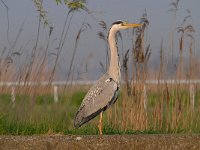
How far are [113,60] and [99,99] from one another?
0.54m

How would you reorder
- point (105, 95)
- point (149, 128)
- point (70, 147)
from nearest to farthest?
point (70, 147) < point (105, 95) < point (149, 128)

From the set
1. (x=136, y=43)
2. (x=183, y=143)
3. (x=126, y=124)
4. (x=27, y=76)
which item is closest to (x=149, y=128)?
(x=126, y=124)

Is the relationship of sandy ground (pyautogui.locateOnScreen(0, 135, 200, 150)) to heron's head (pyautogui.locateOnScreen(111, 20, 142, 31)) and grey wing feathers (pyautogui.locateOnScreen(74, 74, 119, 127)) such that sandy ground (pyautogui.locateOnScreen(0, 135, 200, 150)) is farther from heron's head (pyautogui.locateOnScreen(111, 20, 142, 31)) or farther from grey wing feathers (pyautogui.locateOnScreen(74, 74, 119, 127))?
heron's head (pyautogui.locateOnScreen(111, 20, 142, 31))

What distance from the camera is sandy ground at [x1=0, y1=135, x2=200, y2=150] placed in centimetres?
676

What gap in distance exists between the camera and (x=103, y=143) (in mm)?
6746

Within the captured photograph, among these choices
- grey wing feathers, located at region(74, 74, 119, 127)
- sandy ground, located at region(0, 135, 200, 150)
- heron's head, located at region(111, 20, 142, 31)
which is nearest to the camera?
sandy ground, located at region(0, 135, 200, 150)

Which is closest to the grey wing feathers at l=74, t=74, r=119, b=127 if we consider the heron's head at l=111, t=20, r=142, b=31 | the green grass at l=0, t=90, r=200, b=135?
the green grass at l=0, t=90, r=200, b=135

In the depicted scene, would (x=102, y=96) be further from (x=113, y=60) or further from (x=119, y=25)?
(x=119, y=25)

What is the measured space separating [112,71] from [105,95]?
316mm

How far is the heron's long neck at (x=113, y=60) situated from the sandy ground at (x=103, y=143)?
1434 mm

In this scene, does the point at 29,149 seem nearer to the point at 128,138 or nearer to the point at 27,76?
the point at 128,138

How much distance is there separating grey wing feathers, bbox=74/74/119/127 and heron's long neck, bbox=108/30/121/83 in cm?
7

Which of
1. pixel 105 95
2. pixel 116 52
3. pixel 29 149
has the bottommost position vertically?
pixel 29 149

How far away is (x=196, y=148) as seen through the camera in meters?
6.84
